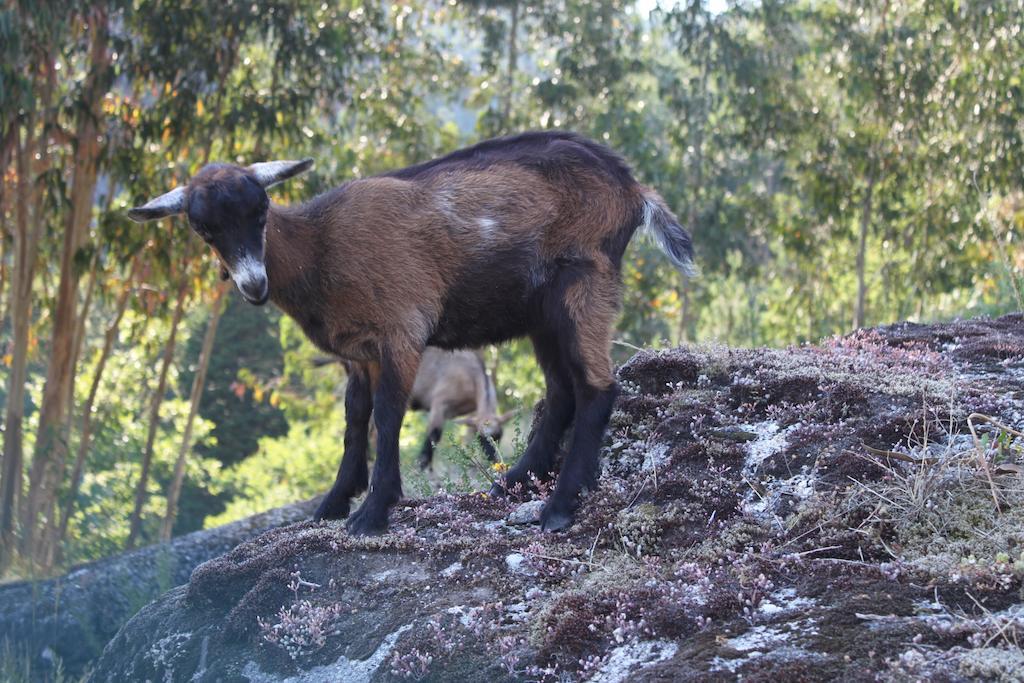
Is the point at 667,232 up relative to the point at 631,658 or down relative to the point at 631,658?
up

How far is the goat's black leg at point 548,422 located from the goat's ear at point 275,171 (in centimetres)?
130

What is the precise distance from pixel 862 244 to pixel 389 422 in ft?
34.8

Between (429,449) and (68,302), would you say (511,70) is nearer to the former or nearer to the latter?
(429,449)

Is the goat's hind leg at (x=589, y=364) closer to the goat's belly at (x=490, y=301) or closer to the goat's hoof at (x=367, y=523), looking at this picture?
the goat's belly at (x=490, y=301)

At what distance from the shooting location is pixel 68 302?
11.5 meters

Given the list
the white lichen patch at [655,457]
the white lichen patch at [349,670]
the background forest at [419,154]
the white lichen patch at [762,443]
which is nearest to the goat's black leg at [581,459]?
the white lichen patch at [655,457]

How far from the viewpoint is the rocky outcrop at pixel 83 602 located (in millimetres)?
6543

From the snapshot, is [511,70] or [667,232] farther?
[511,70]

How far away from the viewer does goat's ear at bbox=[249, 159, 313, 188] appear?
504cm

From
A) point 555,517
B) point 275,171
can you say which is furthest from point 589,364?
point 275,171

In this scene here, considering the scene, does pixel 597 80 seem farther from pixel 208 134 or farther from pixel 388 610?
pixel 388 610

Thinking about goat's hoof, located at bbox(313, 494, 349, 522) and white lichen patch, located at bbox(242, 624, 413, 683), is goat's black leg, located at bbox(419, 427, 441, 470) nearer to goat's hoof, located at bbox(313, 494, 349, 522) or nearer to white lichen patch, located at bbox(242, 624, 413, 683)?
goat's hoof, located at bbox(313, 494, 349, 522)

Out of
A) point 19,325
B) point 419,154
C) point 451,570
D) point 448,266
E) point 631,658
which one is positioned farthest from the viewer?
point 419,154

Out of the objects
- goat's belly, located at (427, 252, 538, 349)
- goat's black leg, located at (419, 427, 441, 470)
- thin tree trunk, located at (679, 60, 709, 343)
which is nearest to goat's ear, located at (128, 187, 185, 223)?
goat's belly, located at (427, 252, 538, 349)
